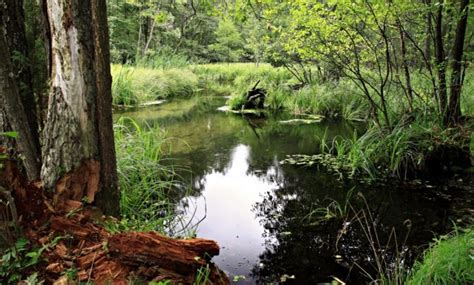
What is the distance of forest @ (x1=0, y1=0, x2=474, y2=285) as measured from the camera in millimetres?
2191

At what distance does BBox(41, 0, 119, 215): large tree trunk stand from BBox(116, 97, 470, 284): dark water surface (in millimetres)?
1557

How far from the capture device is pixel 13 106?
7.87 ft

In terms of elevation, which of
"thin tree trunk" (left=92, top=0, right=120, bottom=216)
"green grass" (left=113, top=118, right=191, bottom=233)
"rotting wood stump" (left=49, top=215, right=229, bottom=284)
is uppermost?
"thin tree trunk" (left=92, top=0, right=120, bottom=216)

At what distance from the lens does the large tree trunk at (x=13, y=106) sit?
2.35 metres

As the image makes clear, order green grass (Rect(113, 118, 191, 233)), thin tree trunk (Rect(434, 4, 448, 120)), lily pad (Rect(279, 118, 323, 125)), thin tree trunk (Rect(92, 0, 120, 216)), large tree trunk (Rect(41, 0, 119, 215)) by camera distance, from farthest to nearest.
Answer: lily pad (Rect(279, 118, 323, 125)), thin tree trunk (Rect(434, 4, 448, 120)), green grass (Rect(113, 118, 191, 233)), thin tree trunk (Rect(92, 0, 120, 216)), large tree trunk (Rect(41, 0, 119, 215))

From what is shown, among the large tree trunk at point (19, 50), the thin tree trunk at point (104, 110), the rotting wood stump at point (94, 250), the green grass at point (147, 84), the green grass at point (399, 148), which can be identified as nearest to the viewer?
the rotting wood stump at point (94, 250)

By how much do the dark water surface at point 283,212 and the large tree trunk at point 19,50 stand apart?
6.60 ft

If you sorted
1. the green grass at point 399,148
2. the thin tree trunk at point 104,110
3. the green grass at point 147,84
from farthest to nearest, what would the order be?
the green grass at point 147,84, the green grass at point 399,148, the thin tree trunk at point 104,110

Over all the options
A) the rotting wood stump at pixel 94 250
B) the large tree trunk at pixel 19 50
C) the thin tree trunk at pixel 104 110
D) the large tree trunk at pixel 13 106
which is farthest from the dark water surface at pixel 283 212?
the large tree trunk at pixel 19 50

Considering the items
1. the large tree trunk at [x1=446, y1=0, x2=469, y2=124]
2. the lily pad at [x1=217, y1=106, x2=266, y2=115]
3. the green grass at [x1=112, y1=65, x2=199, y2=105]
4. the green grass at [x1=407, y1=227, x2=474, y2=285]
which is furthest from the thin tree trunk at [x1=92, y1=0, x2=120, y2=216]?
the lily pad at [x1=217, y1=106, x2=266, y2=115]

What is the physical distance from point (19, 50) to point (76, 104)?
1061 mm

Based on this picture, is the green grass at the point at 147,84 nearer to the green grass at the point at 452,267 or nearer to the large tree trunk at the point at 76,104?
the large tree trunk at the point at 76,104

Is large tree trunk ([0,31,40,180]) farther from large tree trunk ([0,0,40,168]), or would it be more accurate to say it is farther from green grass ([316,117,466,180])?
green grass ([316,117,466,180])

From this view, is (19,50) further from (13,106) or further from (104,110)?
(104,110)
